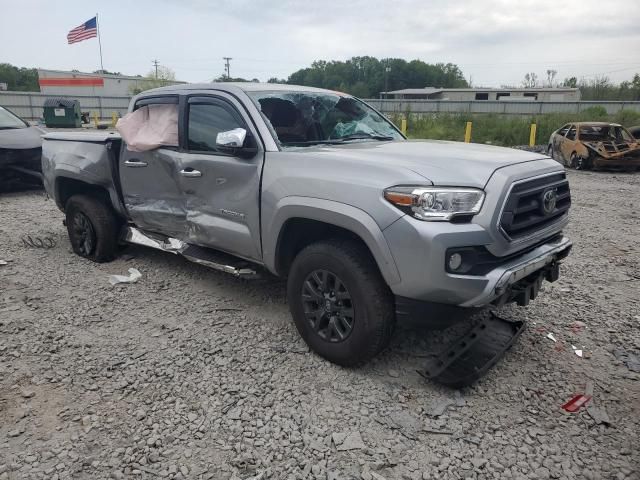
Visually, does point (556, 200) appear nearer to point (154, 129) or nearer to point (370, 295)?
point (370, 295)

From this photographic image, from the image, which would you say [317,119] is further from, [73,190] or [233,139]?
[73,190]

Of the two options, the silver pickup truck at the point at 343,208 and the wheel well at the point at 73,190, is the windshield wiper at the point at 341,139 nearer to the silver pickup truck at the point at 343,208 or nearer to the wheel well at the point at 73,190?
the silver pickup truck at the point at 343,208

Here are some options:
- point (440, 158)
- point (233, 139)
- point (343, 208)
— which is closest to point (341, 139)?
point (233, 139)

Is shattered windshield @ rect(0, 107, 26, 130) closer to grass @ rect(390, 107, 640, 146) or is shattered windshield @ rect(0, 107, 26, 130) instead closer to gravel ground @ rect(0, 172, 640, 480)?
gravel ground @ rect(0, 172, 640, 480)

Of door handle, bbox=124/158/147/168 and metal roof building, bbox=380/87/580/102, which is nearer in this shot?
door handle, bbox=124/158/147/168

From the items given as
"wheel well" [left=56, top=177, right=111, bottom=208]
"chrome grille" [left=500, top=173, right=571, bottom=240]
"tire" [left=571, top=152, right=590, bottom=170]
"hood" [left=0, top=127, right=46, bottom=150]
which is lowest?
"tire" [left=571, top=152, right=590, bottom=170]

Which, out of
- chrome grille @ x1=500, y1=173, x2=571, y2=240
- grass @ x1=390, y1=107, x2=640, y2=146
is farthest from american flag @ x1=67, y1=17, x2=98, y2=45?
chrome grille @ x1=500, y1=173, x2=571, y2=240

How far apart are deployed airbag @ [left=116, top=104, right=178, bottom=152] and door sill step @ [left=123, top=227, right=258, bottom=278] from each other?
876 millimetres

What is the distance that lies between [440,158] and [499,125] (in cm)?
2304

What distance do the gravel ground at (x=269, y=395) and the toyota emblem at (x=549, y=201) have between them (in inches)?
41.9

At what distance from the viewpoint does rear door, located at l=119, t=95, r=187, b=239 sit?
4.32 m

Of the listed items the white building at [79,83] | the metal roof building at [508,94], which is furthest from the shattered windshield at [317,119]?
the metal roof building at [508,94]

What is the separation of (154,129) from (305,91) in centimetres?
146

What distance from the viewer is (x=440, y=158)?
10.2ft
